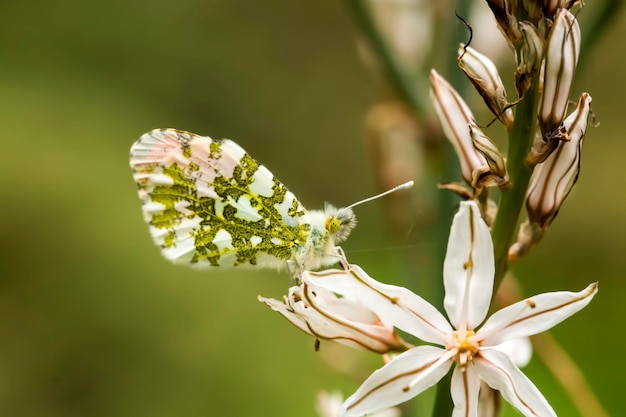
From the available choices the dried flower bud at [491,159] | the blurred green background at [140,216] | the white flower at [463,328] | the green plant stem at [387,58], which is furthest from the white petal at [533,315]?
the blurred green background at [140,216]

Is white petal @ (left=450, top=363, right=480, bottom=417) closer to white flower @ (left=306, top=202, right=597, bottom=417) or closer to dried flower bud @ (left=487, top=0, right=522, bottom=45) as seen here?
white flower @ (left=306, top=202, right=597, bottom=417)

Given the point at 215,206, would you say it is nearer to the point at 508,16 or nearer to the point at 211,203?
the point at 211,203

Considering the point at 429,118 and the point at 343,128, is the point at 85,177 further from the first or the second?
the point at 429,118

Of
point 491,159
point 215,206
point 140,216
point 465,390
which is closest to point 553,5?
point 491,159

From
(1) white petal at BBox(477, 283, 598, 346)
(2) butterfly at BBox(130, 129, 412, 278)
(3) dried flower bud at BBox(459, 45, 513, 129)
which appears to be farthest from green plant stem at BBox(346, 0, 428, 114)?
(1) white petal at BBox(477, 283, 598, 346)

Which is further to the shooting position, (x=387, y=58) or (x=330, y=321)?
(x=387, y=58)

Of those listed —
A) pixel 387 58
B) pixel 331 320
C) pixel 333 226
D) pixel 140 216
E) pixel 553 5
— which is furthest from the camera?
pixel 140 216

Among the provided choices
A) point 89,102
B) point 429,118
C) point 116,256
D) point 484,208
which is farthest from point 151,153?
point 89,102
